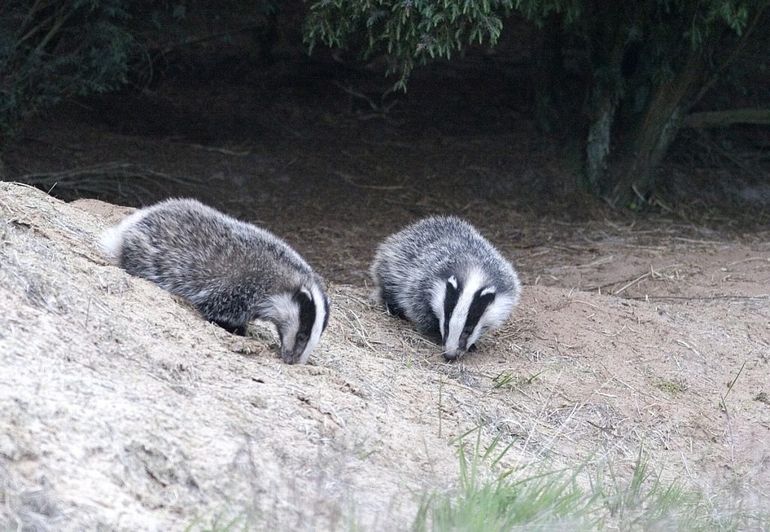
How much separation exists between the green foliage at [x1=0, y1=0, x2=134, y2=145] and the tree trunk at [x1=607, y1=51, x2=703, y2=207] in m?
5.34

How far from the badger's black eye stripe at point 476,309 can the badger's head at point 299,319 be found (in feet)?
4.88

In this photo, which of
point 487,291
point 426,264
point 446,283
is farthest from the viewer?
point 426,264

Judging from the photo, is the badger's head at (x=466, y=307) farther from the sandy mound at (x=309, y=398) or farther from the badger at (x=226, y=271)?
the badger at (x=226, y=271)

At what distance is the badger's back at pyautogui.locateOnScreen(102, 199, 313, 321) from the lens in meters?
5.48

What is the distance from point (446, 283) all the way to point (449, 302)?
19 cm

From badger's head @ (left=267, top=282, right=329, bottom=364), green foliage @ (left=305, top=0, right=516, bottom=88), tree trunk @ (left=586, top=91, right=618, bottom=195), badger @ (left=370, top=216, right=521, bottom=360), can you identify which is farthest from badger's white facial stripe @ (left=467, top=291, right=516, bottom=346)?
tree trunk @ (left=586, top=91, right=618, bottom=195)

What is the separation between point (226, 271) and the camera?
217 inches

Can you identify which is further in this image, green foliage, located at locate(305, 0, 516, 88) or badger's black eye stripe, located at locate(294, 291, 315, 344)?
green foliage, located at locate(305, 0, 516, 88)

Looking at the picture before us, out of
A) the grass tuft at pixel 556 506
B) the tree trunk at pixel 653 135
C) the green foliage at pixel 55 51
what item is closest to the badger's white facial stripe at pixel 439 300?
the grass tuft at pixel 556 506

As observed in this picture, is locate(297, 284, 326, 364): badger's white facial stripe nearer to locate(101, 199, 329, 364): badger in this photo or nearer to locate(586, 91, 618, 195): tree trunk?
locate(101, 199, 329, 364): badger

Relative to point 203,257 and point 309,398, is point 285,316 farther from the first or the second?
point 309,398

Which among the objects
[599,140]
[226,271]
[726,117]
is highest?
[726,117]

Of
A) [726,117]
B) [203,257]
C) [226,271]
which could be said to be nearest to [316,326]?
[226,271]

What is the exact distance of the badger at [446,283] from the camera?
22.0ft
